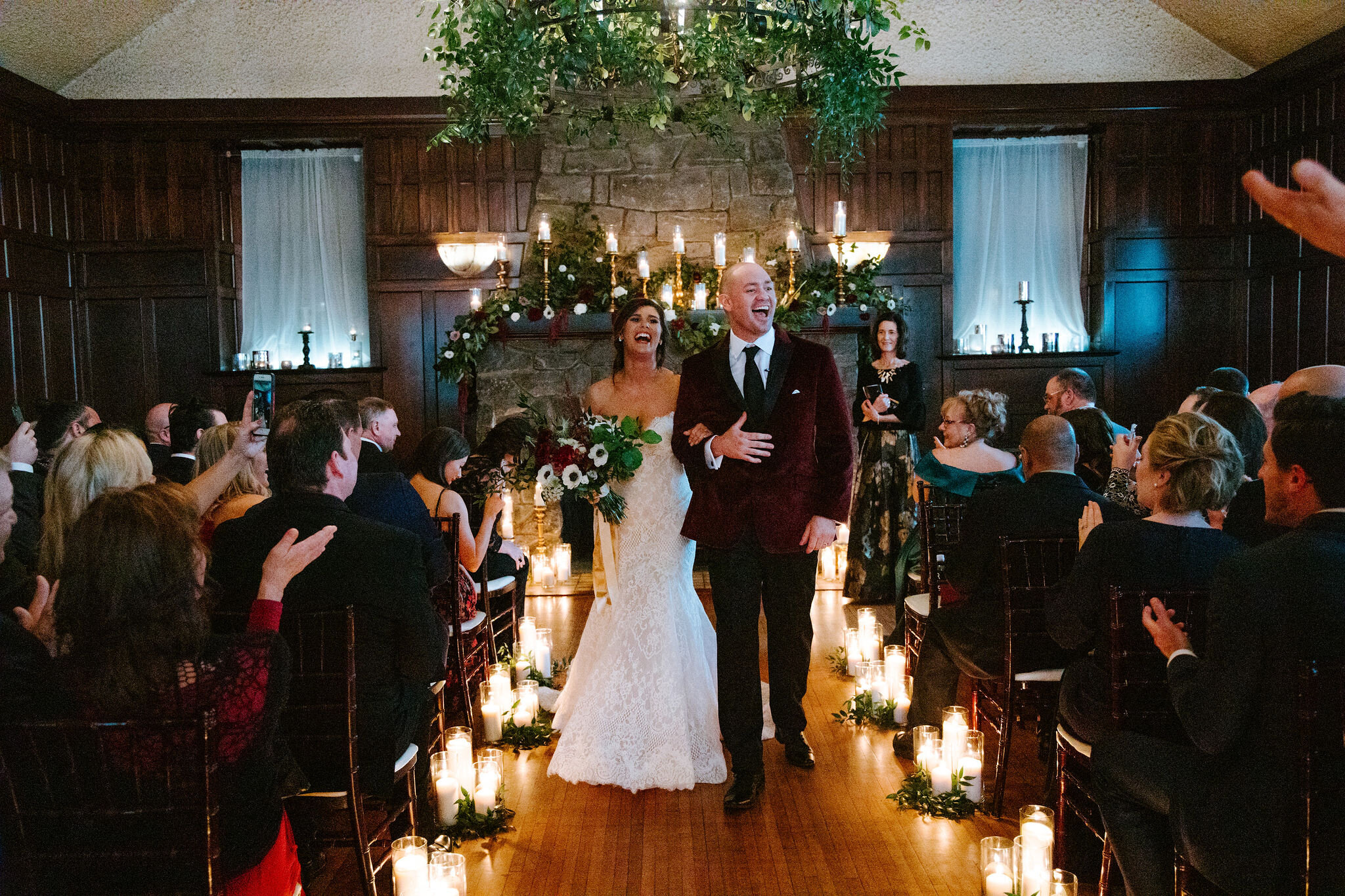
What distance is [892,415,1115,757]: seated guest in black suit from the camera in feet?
11.4

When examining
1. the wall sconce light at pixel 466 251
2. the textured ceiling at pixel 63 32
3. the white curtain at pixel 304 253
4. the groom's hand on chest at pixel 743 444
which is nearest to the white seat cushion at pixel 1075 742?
the groom's hand on chest at pixel 743 444

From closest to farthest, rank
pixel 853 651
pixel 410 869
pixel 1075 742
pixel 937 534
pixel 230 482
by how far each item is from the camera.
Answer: pixel 410 869 → pixel 1075 742 → pixel 230 482 → pixel 937 534 → pixel 853 651

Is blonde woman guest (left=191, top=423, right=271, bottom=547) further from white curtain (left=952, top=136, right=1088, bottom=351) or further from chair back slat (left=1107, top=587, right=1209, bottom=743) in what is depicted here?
white curtain (left=952, top=136, right=1088, bottom=351)

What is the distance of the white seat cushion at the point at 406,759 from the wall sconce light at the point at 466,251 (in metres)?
5.77

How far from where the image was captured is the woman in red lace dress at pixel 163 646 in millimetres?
1758

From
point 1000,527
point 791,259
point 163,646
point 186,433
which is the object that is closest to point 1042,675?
point 1000,527

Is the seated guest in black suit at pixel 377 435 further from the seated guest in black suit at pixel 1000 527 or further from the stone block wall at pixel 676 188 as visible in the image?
the stone block wall at pixel 676 188

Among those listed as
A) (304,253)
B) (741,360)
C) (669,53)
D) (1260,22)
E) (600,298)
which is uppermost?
(1260,22)

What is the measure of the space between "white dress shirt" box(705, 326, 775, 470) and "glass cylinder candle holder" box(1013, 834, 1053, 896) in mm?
1538

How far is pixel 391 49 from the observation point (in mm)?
9023

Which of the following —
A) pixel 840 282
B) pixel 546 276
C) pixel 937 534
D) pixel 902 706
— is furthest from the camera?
pixel 546 276

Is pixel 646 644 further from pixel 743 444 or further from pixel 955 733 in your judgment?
pixel 955 733

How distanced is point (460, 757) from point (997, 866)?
1766 millimetres

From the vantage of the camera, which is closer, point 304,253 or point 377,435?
point 377,435
